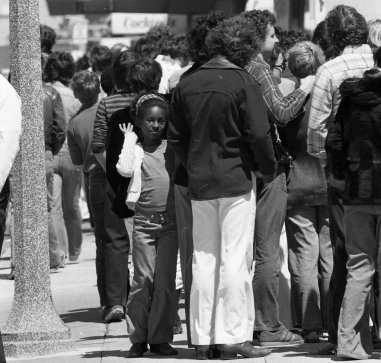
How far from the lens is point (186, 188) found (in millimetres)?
8281

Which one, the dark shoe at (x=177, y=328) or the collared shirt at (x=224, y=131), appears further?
the dark shoe at (x=177, y=328)

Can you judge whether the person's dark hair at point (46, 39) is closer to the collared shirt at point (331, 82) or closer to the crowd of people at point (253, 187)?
the crowd of people at point (253, 187)

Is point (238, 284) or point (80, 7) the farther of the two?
point (80, 7)

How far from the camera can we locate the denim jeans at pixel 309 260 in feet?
29.1

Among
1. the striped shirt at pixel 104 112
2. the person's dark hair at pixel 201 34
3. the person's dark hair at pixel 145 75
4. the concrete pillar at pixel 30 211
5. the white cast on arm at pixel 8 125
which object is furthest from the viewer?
the striped shirt at pixel 104 112

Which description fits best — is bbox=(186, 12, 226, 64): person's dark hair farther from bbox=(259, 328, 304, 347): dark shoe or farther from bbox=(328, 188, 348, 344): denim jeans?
bbox=(259, 328, 304, 347): dark shoe

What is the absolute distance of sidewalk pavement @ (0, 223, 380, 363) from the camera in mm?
8359

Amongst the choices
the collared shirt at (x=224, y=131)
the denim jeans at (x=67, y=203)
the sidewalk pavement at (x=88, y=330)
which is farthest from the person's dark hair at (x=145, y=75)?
the denim jeans at (x=67, y=203)

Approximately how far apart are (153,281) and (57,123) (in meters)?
4.54

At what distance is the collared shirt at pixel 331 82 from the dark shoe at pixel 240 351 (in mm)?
1253

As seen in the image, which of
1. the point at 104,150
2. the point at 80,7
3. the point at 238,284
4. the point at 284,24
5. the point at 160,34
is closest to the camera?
the point at 238,284

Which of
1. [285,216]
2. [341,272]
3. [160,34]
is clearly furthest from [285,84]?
[160,34]

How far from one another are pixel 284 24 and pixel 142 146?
9.28 metres

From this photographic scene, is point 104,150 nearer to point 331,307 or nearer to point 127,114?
point 127,114
